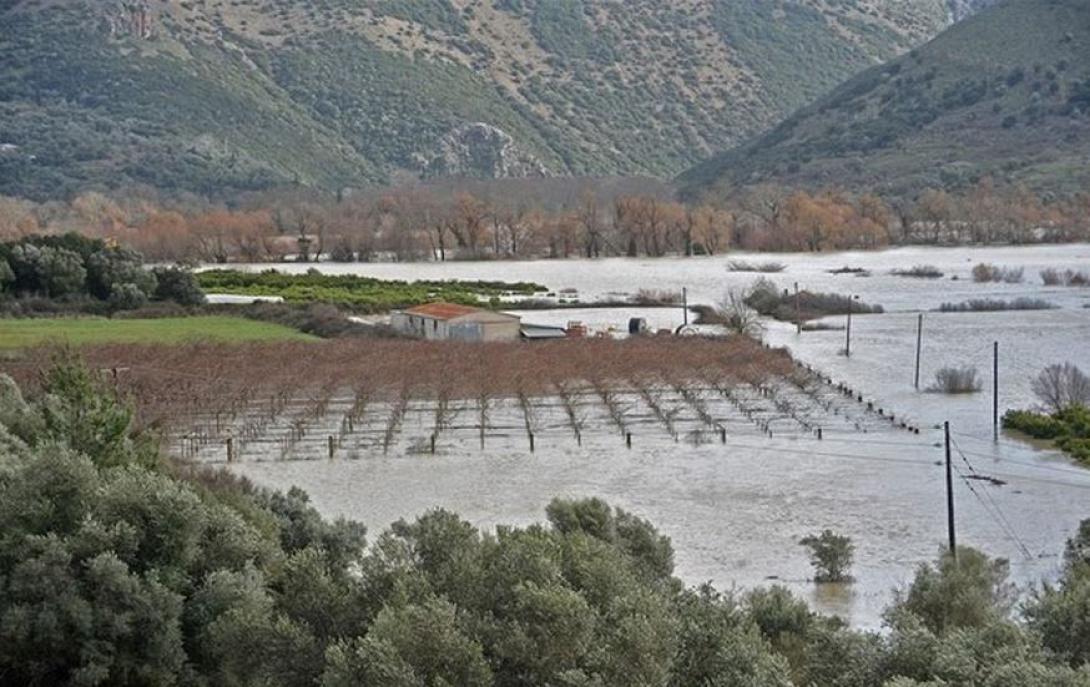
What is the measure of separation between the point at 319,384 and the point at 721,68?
535 ft

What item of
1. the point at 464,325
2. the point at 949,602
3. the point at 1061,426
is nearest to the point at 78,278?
the point at 464,325

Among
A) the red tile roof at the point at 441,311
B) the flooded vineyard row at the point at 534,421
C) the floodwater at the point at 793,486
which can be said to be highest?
the red tile roof at the point at 441,311

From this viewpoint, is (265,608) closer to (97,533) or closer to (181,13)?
(97,533)

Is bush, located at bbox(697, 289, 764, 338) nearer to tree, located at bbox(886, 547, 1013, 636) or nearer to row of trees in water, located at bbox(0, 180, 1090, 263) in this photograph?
row of trees in water, located at bbox(0, 180, 1090, 263)

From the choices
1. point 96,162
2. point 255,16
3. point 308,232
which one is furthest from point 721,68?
point 308,232

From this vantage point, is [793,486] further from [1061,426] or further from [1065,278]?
[1065,278]

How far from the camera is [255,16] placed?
168 metres

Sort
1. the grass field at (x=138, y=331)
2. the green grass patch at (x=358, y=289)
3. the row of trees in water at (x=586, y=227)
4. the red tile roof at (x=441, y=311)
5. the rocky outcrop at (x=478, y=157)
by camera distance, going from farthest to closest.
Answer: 1. the rocky outcrop at (x=478, y=157)
2. the row of trees in water at (x=586, y=227)
3. the green grass patch at (x=358, y=289)
4. the red tile roof at (x=441, y=311)
5. the grass field at (x=138, y=331)

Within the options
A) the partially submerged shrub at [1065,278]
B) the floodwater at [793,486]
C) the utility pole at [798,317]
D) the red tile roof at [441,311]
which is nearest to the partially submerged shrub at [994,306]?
the utility pole at [798,317]

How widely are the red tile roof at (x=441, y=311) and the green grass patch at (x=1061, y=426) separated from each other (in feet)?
70.6

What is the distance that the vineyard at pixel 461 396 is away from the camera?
32281 millimetres

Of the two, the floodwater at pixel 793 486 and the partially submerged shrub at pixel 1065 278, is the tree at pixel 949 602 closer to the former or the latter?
the floodwater at pixel 793 486

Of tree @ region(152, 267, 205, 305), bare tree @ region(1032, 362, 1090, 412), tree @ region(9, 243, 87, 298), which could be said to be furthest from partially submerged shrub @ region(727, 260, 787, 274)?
bare tree @ region(1032, 362, 1090, 412)

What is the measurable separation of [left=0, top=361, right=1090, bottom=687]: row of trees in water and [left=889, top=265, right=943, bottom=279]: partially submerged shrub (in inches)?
2395
